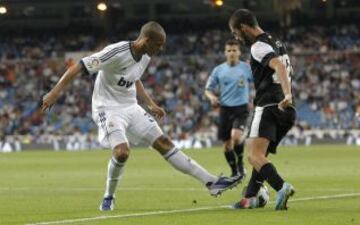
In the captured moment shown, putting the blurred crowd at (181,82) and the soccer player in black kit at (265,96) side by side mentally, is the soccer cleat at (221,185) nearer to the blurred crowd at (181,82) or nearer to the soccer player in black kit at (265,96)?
the soccer player in black kit at (265,96)

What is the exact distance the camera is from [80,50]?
182 ft

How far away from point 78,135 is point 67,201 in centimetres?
3407

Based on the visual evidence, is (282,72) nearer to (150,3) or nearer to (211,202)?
(211,202)

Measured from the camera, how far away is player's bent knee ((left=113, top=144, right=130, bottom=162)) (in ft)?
37.9

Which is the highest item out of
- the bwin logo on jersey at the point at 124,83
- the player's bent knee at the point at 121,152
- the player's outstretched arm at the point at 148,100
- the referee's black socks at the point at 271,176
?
the bwin logo on jersey at the point at 124,83

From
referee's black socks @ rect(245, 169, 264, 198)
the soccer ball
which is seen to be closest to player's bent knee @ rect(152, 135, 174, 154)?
referee's black socks @ rect(245, 169, 264, 198)

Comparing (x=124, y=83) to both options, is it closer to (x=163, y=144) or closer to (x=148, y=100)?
(x=148, y=100)

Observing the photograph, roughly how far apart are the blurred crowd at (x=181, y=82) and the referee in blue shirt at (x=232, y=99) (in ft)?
86.2

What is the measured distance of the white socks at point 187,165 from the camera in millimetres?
11758

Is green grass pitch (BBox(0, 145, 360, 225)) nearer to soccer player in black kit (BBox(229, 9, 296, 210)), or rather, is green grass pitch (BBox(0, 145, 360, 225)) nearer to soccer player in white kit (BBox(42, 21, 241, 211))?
soccer player in white kit (BBox(42, 21, 241, 211))

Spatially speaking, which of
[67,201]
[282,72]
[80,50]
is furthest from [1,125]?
[282,72]

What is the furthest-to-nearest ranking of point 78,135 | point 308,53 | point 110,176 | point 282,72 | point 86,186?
1. point 308,53
2. point 78,135
3. point 86,186
4. point 110,176
5. point 282,72

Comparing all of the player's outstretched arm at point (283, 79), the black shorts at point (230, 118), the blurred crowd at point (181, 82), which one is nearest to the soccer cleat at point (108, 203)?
the player's outstretched arm at point (283, 79)

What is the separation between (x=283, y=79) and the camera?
10.7 metres
